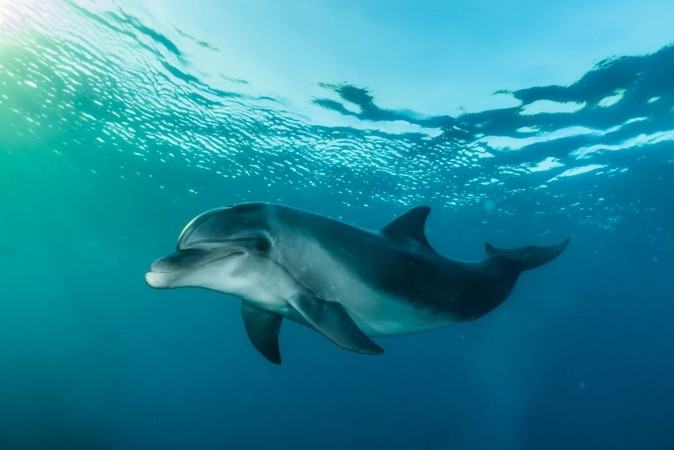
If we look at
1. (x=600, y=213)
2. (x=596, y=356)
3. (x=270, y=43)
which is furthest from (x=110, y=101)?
(x=596, y=356)

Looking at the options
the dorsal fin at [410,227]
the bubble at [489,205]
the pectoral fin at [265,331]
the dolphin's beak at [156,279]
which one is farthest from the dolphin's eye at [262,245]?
the bubble at [489,205]

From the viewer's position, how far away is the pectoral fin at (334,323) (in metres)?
2.89

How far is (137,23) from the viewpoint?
11031 mm

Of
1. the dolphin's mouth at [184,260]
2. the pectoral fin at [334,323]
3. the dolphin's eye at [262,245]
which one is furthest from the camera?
the dolphin's eye at [262,245]

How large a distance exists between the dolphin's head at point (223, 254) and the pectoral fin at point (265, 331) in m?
0.89

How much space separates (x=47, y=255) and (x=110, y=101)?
49875 mm

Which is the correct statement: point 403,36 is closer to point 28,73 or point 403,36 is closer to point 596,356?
point 28,73

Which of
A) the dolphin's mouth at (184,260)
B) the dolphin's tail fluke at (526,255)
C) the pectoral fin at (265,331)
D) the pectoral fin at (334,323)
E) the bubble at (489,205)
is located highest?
the bubble at (489,205)

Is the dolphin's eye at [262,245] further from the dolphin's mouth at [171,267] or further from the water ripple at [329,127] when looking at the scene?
the water ripple at [329,127]

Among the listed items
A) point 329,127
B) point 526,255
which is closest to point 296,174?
point 329,127

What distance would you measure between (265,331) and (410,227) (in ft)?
6.68

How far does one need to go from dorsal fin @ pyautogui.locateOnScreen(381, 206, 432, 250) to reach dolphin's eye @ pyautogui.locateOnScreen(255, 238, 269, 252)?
1862 millimetres

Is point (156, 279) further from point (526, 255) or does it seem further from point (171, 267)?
point (526, 255)

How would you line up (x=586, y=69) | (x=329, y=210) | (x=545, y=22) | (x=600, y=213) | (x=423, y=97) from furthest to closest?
(x=329, y=210) < (x=600, y=213) < (x=423, y=97) < (x=586, y=69) < (x=545, y=22)
